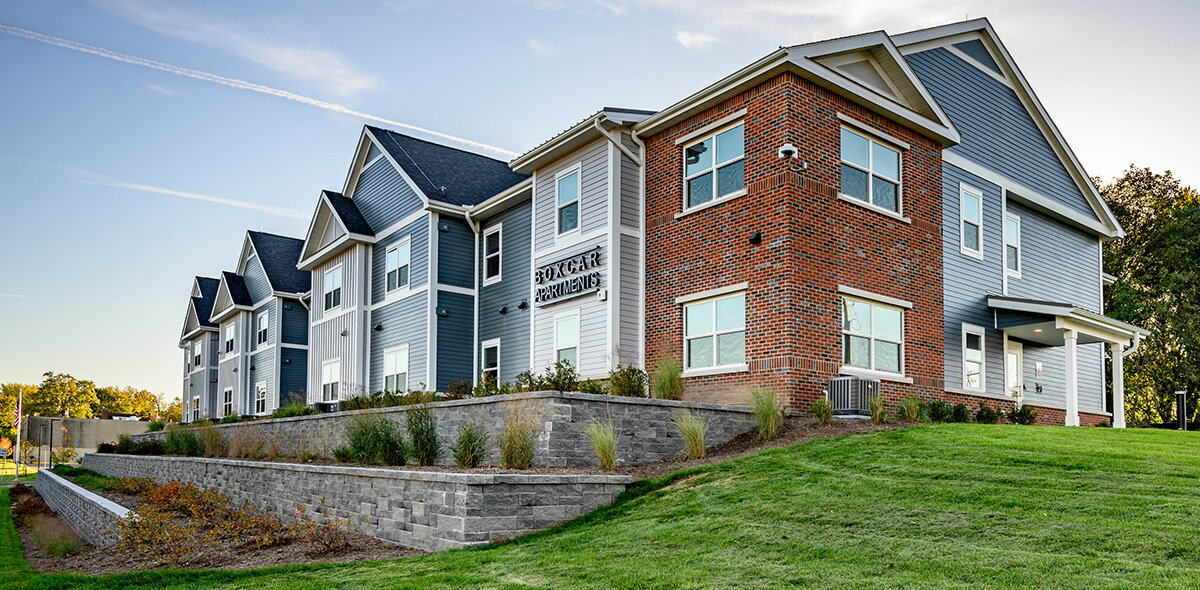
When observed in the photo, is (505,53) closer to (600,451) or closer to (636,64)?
(636,64)

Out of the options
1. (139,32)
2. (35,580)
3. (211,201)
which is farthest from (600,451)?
(211,201)

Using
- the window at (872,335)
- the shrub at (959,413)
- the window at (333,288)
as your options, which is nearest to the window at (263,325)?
the window at (333,288)

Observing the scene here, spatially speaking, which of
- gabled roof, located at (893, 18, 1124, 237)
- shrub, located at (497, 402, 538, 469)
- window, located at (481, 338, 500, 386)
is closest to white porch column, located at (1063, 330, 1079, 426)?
gabled roof, located at (893, 18, 1124, 237)

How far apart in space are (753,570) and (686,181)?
11009mm

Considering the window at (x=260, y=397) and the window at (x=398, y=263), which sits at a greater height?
the window at (x=398, y=263)

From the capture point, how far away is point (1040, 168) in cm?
2262

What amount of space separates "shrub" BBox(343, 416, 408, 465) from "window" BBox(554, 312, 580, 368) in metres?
4.52

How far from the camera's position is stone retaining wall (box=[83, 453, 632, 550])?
9.34 m

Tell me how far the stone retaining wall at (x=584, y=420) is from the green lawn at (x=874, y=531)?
1.93 metres

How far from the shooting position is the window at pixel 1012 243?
68.9 ft

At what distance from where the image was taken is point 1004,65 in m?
21.7

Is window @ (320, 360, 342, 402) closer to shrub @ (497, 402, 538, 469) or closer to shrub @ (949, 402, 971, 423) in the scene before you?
shrub @ (497, 402, 538, 469)

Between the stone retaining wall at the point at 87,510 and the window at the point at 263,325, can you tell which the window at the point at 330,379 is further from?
the window at the point at 263,325

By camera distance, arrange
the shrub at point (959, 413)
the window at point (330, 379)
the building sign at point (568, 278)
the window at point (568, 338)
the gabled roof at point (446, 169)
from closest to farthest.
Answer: the shrub at point (959, 413) < the building sign at point (568, 278) < the window at point (568, 338) < the gabled roof at point (446, 169) < the window at point (330, 379)
